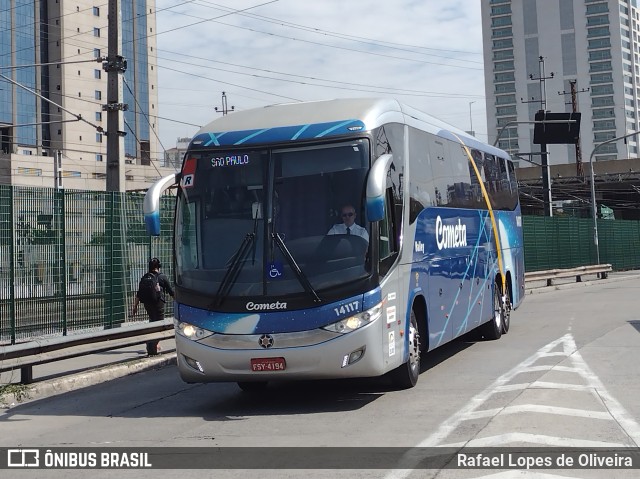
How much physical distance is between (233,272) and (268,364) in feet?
3.48

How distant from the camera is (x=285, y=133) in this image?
394 inches

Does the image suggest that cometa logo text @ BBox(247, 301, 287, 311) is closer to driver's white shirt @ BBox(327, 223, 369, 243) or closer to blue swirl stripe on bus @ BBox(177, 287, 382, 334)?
blue swirl stripe on bus @ BBox(177, 287, 382, 334)

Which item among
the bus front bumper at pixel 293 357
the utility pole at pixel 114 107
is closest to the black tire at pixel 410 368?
the bus front bumper at pixel 293 357

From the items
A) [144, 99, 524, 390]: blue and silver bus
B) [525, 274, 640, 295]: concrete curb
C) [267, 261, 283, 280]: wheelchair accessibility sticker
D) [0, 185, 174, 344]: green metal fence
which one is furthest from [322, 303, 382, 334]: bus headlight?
[525, 274, 640, 295]: concrete curb

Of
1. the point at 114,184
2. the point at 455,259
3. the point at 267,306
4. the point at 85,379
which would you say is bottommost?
the point at 85,379

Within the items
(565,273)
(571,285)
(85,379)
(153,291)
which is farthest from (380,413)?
(571,285)

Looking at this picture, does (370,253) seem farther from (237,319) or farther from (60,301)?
(60,301)

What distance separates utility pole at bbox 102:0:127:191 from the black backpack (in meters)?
2.80

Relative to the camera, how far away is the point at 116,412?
33.6 ft

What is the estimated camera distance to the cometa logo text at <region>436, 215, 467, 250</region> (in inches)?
496

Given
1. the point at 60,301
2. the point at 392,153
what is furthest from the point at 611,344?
the point at 60,301

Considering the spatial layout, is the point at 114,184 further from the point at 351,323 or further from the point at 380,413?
the point at 380,413

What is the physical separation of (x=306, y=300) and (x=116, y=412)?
276 cm

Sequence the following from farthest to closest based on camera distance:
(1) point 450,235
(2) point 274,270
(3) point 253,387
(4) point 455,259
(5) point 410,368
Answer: (4) point 455,259, (1) point 450,235, (3) point 253,387, (5) point 410,368, (2) point 274,270
